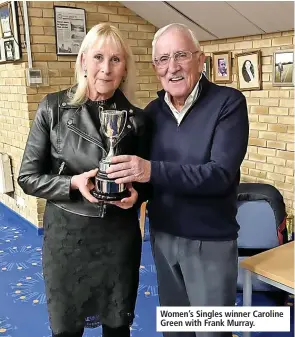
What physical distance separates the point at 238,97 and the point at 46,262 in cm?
89

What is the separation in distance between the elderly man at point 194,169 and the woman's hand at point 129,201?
0.28ft

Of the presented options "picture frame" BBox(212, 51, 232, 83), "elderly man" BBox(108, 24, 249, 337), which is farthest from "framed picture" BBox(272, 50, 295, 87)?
"elderly man" BBox(108, 24, 249, 337)

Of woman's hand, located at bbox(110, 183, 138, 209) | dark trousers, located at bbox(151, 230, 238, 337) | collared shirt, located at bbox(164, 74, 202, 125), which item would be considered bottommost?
dark trousers, located at bbox(151, 230, 238, 337)

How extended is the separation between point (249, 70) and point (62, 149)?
252cm

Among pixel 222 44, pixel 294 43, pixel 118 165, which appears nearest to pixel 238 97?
pixel 118 165

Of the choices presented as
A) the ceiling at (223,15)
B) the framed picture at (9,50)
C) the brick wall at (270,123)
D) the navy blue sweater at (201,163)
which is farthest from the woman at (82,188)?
the framed picture at (9,50)

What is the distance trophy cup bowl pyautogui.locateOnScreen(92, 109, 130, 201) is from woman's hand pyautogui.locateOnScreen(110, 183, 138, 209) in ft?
0.05

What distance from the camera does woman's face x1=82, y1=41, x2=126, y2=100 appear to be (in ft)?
4.58

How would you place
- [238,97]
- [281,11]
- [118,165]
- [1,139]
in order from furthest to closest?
[1,139]
[281,11]
[238,97]
[118,165]

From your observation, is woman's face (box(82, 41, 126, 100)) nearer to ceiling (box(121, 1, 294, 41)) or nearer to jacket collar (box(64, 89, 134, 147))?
jacket collar (box(64, 89, 134, 147))

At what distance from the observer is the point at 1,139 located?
14.8 ft

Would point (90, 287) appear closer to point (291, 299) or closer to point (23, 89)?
point (291, 299)

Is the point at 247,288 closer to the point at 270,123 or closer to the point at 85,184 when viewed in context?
the point at 85,184

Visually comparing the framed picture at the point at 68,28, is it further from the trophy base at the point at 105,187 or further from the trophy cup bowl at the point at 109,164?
the trophy base at the point at 105,187
